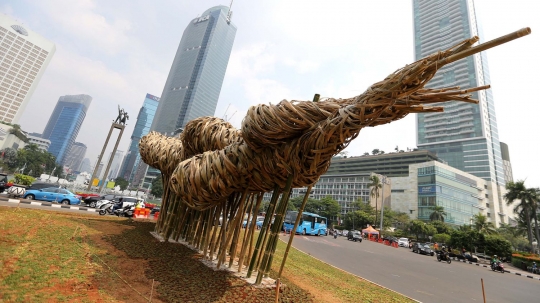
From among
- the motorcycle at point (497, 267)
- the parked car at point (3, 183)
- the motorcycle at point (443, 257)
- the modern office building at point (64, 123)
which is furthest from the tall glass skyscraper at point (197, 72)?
the motorcycle at point (497, 267)

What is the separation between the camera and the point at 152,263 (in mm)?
4250

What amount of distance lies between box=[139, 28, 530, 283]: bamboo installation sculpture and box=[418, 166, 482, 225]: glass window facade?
6355 centimetres

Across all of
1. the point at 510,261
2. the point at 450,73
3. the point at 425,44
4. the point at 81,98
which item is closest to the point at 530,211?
the point at 510,261

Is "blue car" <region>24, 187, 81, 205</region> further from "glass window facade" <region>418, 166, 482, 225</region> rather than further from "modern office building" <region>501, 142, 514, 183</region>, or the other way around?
"modern office building" <region>501, 142, 514, 183</region>

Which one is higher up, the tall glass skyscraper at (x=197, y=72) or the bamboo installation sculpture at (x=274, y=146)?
the tall glass skyscraper at (x=197, y=72)

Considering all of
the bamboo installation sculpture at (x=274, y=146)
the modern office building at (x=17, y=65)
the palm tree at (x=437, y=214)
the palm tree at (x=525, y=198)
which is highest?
the modern office building at (x=17, y=65)

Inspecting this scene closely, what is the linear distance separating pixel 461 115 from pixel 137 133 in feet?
507

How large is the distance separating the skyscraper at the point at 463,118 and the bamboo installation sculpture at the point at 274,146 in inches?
3394

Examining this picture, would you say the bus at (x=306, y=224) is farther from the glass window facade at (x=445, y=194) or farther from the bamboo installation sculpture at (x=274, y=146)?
the glass window facade at (x=445, y=194)

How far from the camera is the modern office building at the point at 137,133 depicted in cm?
13025

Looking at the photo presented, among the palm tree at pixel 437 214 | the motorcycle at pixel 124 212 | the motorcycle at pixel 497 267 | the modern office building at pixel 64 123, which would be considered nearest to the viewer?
the motorcycle at pixel 124 212

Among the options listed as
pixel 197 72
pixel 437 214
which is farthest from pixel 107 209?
pixel 197 72

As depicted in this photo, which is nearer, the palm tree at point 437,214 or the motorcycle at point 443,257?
the motorcycle at point 443,257

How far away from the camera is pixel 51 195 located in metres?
13.4
